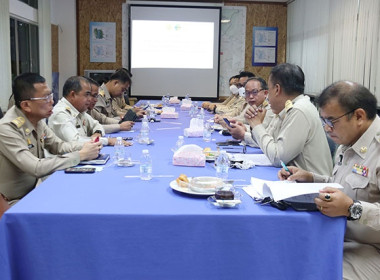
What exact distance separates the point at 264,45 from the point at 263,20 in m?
0.53

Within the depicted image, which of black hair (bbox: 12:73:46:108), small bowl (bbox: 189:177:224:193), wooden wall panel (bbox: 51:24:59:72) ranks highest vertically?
wooden wall panel (bbox: 51:24:59:72)

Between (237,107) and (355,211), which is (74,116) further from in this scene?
(237,107)

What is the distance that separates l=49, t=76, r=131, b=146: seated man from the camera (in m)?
3.12

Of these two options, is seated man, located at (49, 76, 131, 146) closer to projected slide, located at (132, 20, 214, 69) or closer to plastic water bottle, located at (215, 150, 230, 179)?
plastic water bottle, located at (215, 150, 230, 179)

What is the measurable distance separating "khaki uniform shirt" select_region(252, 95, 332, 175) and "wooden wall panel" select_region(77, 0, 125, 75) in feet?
23.1

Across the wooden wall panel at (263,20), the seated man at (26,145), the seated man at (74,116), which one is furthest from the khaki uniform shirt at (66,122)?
the wooden wall panel at (263,20)

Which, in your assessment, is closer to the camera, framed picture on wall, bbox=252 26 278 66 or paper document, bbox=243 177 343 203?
paper document, bbox=243 177 343 203

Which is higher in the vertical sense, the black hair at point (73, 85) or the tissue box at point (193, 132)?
the black hair at point (73, 85)

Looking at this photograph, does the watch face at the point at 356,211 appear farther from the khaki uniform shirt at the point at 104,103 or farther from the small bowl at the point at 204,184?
the khaki uniform shirt at the point at 104,103

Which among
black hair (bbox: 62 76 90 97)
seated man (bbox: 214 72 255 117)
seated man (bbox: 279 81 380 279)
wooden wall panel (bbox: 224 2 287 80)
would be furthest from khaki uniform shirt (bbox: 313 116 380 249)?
wooden wall panel (bbox: 224 2 287 80)

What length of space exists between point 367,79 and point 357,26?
0.86 meters

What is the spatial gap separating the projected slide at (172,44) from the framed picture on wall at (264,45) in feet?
3.16

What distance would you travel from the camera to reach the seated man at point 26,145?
224 centimetres

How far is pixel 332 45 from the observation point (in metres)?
6.63
